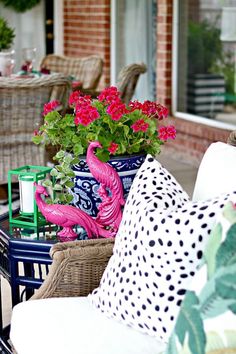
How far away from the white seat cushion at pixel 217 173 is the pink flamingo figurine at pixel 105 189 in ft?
1.10

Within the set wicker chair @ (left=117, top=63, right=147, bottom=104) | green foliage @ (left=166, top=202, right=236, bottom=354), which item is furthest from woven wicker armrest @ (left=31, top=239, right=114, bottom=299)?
wicker chair @ (left=117, top=63, right=147, bottom=104)

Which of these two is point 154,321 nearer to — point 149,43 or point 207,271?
point 207,271

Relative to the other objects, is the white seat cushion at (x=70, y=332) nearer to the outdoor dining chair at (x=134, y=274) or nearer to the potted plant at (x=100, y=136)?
the outdoor dining chair at (x=134, y=274)

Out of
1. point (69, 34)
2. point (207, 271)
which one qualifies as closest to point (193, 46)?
point (69, 34)

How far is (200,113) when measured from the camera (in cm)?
742

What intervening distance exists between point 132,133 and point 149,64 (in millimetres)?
5240

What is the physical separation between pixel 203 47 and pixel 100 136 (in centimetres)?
442

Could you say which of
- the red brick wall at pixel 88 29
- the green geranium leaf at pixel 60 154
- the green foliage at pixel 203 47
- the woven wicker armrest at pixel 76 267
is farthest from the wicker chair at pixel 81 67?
the woven wicker armrest at pixel 76 267

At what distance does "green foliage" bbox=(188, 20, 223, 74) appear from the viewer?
6.99m

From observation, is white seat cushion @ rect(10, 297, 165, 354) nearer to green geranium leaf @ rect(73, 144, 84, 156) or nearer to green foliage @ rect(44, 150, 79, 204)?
green foliage @ rect(44, 150, 79, 204)

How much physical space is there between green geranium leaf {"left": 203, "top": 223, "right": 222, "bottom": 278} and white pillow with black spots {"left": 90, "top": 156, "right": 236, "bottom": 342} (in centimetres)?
25

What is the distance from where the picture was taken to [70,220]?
285 cm

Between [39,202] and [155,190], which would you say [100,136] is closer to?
[39,202]

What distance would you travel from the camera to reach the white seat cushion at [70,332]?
2.32 meters
